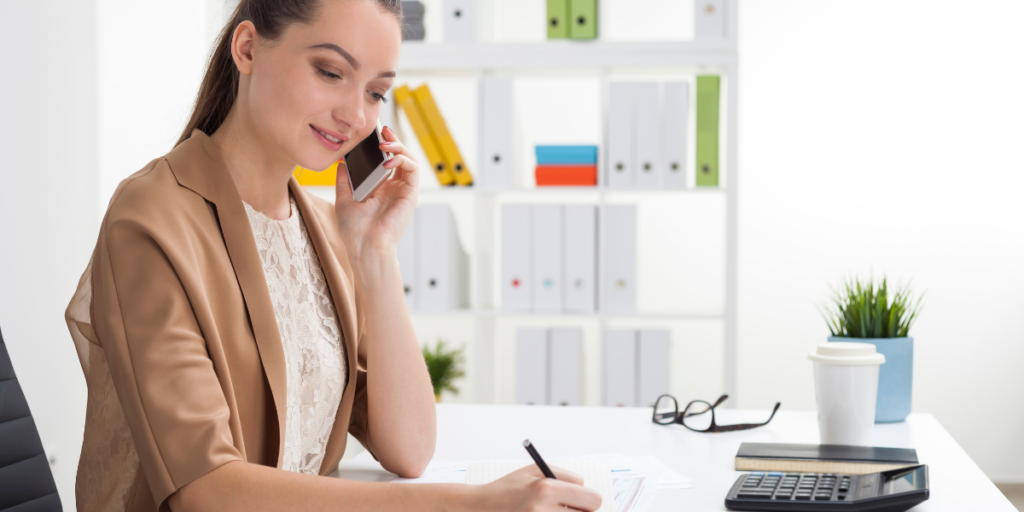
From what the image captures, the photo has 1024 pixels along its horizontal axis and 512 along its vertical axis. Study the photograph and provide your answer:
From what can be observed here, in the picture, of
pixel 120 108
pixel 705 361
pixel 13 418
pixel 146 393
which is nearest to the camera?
pixel 146 393

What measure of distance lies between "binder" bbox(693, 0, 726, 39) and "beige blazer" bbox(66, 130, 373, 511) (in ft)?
6.11

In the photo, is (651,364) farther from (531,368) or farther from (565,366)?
(531,368)

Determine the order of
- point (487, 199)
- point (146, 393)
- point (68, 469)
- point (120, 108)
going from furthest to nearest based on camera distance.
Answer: point (487, 199) < point (120, 108) < point (68, 469) < point (146, 393)

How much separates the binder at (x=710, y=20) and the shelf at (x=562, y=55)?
0.04m

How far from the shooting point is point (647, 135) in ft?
7.97

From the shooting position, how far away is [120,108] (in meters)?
2.45

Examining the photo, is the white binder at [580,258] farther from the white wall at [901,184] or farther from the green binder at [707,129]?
the white wall at [901,184]

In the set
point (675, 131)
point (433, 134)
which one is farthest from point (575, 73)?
point (433, 134)

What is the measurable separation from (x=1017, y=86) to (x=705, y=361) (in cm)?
166

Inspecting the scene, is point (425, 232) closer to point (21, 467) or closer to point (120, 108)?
point (120, 108)

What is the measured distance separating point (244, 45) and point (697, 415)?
973 mm

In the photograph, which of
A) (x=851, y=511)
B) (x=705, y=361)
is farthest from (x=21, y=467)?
(x=705, y=361)

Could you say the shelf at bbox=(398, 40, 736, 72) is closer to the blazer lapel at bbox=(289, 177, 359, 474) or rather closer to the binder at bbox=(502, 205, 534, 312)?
the binder at bbox=(502, 205, 534, 312)

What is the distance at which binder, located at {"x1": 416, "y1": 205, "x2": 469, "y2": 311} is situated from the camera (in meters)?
2.50
